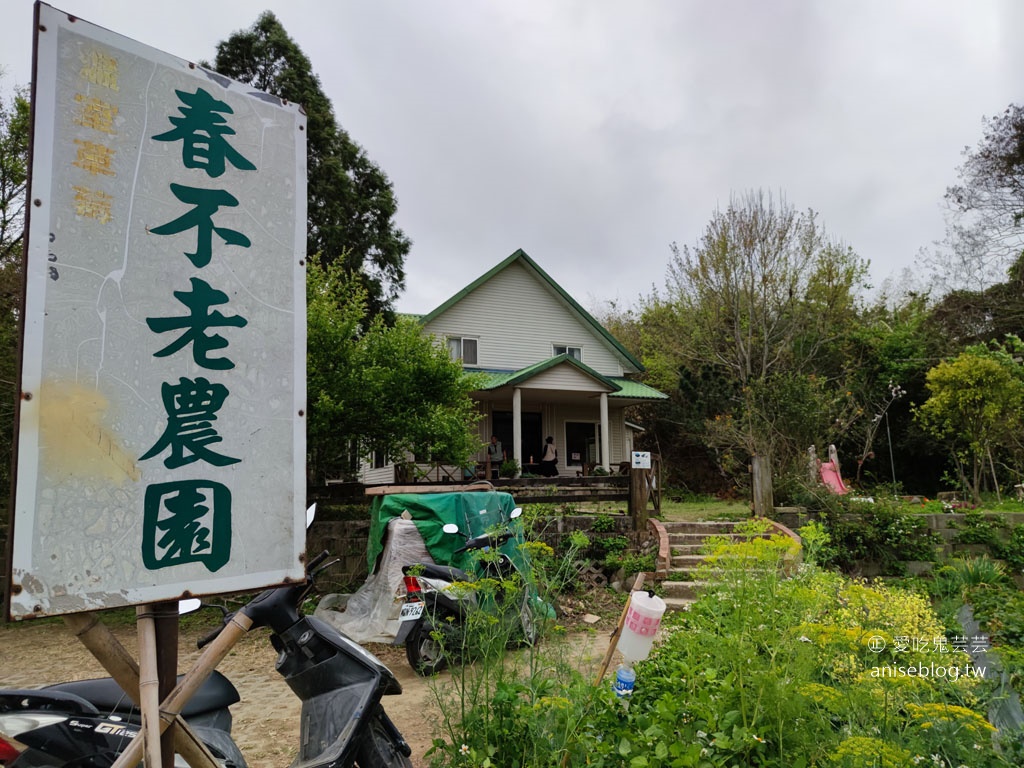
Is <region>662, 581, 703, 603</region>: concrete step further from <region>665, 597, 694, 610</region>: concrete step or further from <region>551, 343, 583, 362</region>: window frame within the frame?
<region>551, 343, 583, 362</region>: window frame

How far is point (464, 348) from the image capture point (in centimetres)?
1911

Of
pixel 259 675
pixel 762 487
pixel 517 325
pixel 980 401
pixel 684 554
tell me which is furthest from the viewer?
pixel 517 325

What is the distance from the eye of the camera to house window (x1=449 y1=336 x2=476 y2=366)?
18.9 metres

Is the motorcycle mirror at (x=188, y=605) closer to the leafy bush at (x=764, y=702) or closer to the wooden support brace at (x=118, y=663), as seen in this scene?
the wooden support brace at (x=118, y=663)

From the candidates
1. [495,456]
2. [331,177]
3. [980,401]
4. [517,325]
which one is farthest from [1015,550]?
[331,177]

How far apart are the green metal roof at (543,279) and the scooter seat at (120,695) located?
15785 mm

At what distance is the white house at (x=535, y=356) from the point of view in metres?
19.0

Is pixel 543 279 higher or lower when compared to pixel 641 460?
higher

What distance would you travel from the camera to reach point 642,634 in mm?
3029

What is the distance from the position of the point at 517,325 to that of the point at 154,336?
18441 mm

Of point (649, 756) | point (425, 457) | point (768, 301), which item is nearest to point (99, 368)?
point (649, 756)

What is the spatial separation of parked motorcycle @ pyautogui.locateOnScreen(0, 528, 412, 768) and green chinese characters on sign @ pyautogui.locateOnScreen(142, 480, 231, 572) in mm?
698

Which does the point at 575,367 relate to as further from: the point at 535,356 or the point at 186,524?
the point at 186,524

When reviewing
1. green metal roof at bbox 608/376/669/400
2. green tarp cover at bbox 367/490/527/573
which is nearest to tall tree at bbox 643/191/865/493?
green metal roof at bbox 608/376/669/400
